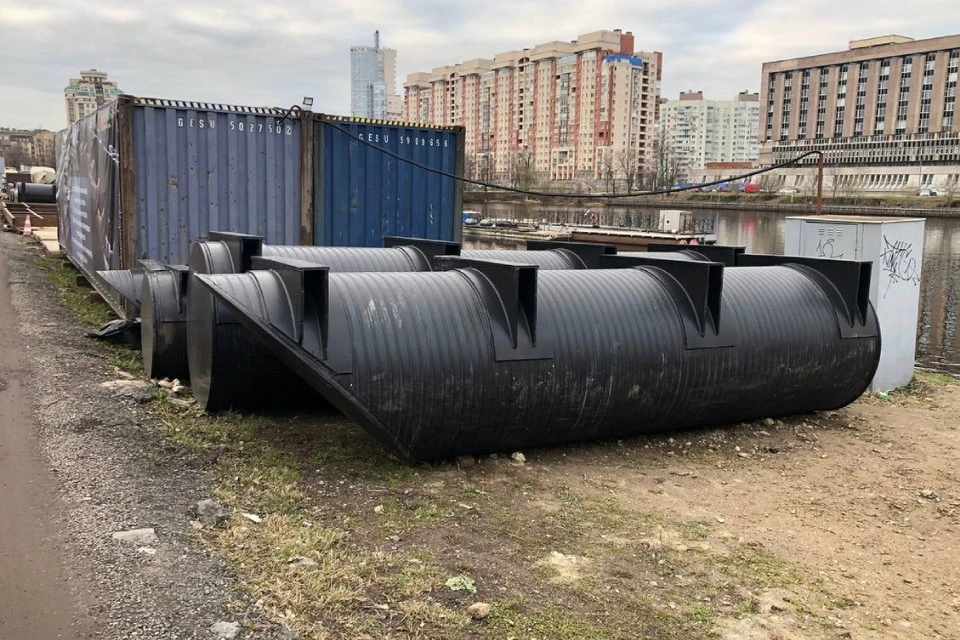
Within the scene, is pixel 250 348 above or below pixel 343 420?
above

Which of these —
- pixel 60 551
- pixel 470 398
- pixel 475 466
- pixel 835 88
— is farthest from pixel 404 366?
pixel 835 88

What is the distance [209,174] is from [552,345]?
682 cm

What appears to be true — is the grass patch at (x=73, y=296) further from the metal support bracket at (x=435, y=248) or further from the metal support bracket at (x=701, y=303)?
the metal support bracket at (x=701, y=303)

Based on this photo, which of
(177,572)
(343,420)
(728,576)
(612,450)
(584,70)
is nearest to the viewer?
(177,572)

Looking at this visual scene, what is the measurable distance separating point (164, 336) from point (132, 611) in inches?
182

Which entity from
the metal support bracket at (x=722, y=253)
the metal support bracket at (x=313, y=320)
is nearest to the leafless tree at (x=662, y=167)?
the metal support bracket at (x=722, y=253)

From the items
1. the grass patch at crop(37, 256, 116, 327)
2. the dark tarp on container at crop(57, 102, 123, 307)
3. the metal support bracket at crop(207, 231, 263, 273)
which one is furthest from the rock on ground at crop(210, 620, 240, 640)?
the grass patch at crop(37, 256, 116, 327)

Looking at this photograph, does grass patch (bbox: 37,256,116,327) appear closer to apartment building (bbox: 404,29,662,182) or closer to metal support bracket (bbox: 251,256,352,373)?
metal support bracket (bbox: 251,256,352,373)

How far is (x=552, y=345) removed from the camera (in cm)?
592

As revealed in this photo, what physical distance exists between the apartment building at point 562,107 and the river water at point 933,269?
155ft

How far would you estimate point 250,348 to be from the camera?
6.62 meters

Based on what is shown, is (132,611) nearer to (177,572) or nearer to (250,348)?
Answer: (177,572)

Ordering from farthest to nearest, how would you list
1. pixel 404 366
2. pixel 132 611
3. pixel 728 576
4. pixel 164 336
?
pixel 164 336 < pixel 404 366 < pixel 728 576 < pixel 132 611

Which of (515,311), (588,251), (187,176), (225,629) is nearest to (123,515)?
(225,629)
